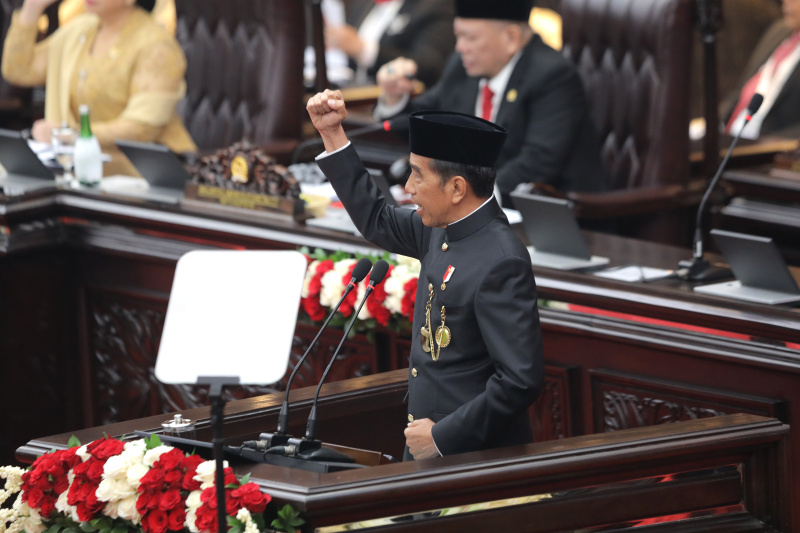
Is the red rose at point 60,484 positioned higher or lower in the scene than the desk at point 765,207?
lower

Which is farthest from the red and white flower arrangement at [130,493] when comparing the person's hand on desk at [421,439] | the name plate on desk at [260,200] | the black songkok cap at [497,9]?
the black songkok cap at [497,9]

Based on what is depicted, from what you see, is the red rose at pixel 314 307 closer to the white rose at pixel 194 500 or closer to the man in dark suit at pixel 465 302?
the man in dark suit at pixel 465 302

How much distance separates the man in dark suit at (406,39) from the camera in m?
6.63

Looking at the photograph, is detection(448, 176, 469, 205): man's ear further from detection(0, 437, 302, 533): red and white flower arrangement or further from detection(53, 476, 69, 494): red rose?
detection(53, 476, 69, 494): red rose

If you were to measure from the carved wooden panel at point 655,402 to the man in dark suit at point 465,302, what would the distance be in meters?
0.69

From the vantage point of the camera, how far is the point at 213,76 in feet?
16.2

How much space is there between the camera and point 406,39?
22.5ft

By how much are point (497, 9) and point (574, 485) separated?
7.97 ft

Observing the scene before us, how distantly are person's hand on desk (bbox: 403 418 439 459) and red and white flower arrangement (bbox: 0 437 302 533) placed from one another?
1.18 ft

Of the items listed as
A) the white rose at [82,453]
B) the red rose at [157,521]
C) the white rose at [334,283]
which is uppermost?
the white rose at [334,283]

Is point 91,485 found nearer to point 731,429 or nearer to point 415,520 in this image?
point 415,520

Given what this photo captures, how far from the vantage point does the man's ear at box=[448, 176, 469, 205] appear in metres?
2.08

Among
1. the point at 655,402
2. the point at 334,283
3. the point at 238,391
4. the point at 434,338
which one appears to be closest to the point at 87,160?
the point at 238,391

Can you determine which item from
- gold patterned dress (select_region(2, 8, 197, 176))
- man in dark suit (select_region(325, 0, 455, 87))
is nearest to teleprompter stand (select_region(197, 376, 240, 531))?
gold patterned dress (select_region(2, 8, 197, 176))
